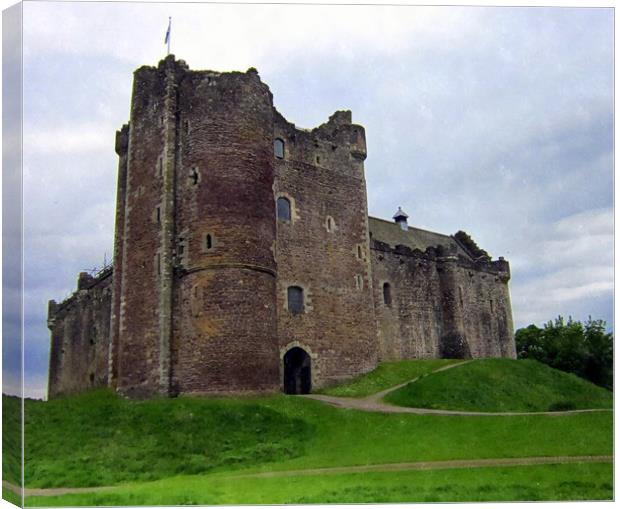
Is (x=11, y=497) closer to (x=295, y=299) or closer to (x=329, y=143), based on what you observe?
(x=295, y=299)

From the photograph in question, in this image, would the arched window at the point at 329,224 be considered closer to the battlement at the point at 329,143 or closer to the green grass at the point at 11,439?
the battlement at the point at 329,143

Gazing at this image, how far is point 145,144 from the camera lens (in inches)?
1228

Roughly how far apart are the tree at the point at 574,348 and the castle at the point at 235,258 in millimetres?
8236

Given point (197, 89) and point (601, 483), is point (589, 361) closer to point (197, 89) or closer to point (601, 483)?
point (601, 483)

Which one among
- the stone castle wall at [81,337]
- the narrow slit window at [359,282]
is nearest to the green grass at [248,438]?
the narrow slit window at [359,282]

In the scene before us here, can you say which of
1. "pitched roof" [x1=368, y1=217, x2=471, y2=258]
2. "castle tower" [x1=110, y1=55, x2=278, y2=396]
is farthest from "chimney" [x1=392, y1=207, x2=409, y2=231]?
"castle tower" [x1=110, y1=55, x2=278, y2=396]

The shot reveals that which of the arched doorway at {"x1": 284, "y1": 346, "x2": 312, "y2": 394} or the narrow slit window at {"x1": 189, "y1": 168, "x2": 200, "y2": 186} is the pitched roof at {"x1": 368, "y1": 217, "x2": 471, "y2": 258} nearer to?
the arched doorway at {"x1": 284, "y1": 346, "x2": 312, "y2": 394}

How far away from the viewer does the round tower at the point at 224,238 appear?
26859 mm

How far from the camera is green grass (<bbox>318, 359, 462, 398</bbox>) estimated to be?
1267 inches

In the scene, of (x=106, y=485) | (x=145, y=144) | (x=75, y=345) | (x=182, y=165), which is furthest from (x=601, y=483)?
(x=75, y=345)

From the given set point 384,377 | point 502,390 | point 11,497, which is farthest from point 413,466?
point 384,377

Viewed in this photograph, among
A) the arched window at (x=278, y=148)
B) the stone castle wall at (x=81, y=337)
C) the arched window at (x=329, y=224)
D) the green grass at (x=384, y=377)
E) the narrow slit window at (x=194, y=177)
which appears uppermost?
the arched window at (x=278, y=148)

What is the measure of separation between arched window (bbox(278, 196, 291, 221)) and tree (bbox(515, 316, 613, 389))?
14.7 m

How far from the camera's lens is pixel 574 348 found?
38.4 m
